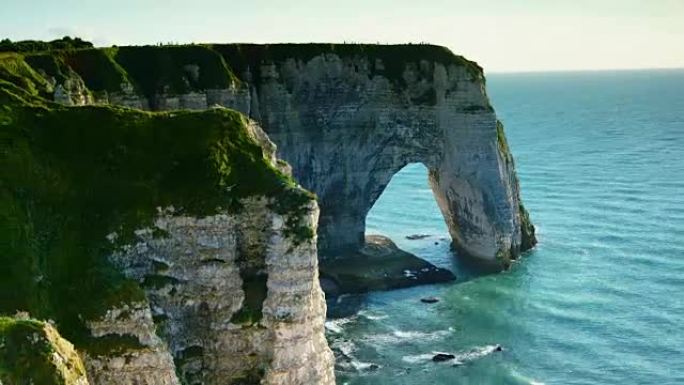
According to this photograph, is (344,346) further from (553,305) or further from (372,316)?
(553,305)

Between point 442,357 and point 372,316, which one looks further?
point 372,316

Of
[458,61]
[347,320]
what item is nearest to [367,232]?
[458,61]

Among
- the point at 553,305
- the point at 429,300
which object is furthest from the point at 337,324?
the point at 553,305

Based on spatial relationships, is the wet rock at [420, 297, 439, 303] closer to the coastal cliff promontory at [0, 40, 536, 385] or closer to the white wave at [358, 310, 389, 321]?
the white wave at [358, 310, 389, 321]

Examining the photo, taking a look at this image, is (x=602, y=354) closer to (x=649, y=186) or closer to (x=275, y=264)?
(x=275, y=264)

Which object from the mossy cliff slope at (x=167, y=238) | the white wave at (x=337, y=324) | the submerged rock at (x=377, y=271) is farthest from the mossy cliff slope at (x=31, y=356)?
the submerged rock at (x=377, y=271)

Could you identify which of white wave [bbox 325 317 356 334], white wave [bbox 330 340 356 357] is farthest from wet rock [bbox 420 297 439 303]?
white wave [bbox 330 340 356 357]
